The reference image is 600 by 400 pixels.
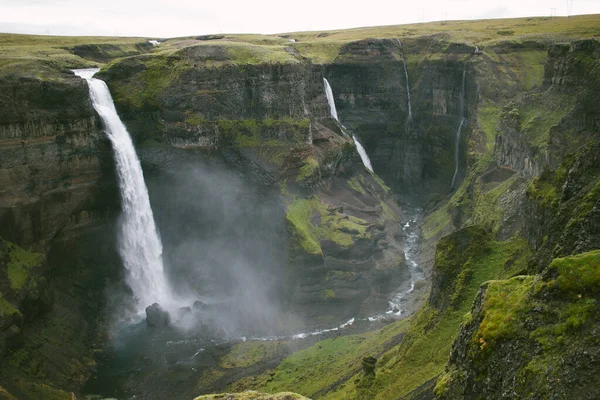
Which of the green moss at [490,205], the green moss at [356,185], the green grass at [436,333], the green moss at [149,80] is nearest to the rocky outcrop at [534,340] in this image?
the green grass at [436,333]

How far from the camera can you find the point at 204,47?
62188 millimetres

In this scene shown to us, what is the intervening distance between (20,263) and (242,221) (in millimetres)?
20565

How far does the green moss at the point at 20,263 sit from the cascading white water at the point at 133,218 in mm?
9665

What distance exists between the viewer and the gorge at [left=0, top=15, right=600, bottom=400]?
37969 mm

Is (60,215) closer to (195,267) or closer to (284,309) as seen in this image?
(195,267)

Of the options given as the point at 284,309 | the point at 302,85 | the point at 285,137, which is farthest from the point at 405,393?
the point at 302,85

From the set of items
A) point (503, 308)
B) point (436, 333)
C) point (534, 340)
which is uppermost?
point (503, 308)

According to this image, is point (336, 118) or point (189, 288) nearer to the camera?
point (189, 288)

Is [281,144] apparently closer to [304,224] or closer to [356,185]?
[304,224]

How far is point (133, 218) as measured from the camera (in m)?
55.6

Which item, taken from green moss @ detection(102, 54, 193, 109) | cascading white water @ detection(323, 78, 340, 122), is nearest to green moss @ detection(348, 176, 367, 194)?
cascading white water @ detection(323, 78, 340, 122)

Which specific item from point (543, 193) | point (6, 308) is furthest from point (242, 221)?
point (543, 193)

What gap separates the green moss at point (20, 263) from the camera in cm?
4331

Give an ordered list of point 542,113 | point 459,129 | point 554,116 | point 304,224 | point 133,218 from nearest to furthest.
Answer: point 554,116 < point 542,113 < point 133,218 < point 304,224 < point 459,129
